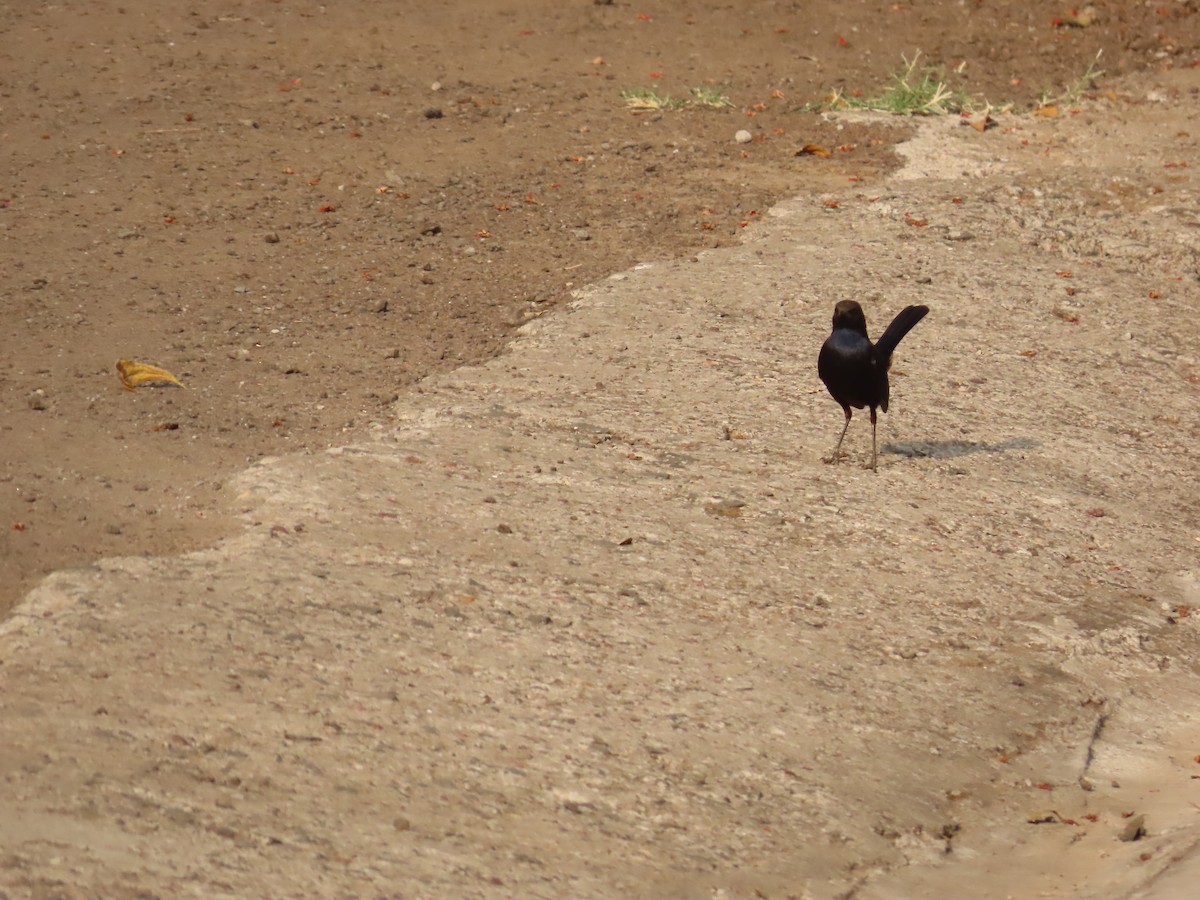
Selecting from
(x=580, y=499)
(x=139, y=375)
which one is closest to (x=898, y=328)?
(x=580, y=499)

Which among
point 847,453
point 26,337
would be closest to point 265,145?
point 26,337

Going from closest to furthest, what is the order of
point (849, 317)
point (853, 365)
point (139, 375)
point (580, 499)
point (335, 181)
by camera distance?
point (580, 499)
point (853, 365)
point (849, 317)
point (139, 375)
point (335, 181)

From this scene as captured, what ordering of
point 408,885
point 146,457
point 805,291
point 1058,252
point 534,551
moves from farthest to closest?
point 1058,252 → point 805,291 → point 146,457 → point 534,551 → point 408,885

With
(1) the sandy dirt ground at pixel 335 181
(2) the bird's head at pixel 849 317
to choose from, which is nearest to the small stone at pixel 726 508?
(2) the bird's head at pixel 849 317

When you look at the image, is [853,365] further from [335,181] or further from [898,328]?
[335,181]

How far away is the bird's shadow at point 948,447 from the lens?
17.7ft

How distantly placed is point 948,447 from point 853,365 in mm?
667

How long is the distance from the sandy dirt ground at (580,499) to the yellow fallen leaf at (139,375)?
0.31 feet

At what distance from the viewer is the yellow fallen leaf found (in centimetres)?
525

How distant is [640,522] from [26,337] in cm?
255

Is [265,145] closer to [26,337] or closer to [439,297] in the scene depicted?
[439,297]

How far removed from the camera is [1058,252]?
7164mm

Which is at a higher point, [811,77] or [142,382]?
[811,77]

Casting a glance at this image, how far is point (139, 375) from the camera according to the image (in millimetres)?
5281
